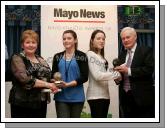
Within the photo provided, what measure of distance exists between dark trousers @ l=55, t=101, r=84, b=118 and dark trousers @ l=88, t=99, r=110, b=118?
97mm

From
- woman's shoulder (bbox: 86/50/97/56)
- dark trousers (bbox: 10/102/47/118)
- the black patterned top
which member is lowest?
dark trousers (bbox: 10/102/47/118)

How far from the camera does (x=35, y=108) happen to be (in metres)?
2.68

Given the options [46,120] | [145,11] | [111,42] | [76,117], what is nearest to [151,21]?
[145,11]

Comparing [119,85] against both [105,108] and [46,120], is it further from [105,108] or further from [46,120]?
[46,120]

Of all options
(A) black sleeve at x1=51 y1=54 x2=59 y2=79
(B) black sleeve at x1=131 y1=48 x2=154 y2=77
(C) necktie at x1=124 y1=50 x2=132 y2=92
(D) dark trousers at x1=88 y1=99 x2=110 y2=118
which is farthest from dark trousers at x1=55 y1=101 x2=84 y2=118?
(B) black sleeve at x1=131 y1=48 x2=154 y2=77

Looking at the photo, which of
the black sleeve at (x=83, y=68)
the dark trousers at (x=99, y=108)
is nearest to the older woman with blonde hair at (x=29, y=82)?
the black sleeve at (x=83, y=68)

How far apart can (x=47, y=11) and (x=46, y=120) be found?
92 cm

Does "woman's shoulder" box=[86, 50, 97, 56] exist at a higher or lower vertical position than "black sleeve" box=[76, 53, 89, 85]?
higher

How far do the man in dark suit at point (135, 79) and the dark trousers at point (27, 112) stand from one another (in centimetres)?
66

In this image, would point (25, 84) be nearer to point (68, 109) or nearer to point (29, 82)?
point (29, 82)

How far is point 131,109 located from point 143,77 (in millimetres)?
290

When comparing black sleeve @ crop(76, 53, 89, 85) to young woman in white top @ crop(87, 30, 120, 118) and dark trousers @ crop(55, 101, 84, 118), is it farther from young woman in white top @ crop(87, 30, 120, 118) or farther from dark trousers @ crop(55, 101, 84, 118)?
dark trousers @ crop(55, 101, 84, 118)

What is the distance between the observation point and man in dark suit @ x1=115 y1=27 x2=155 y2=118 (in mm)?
2684

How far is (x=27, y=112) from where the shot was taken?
8.81ft
